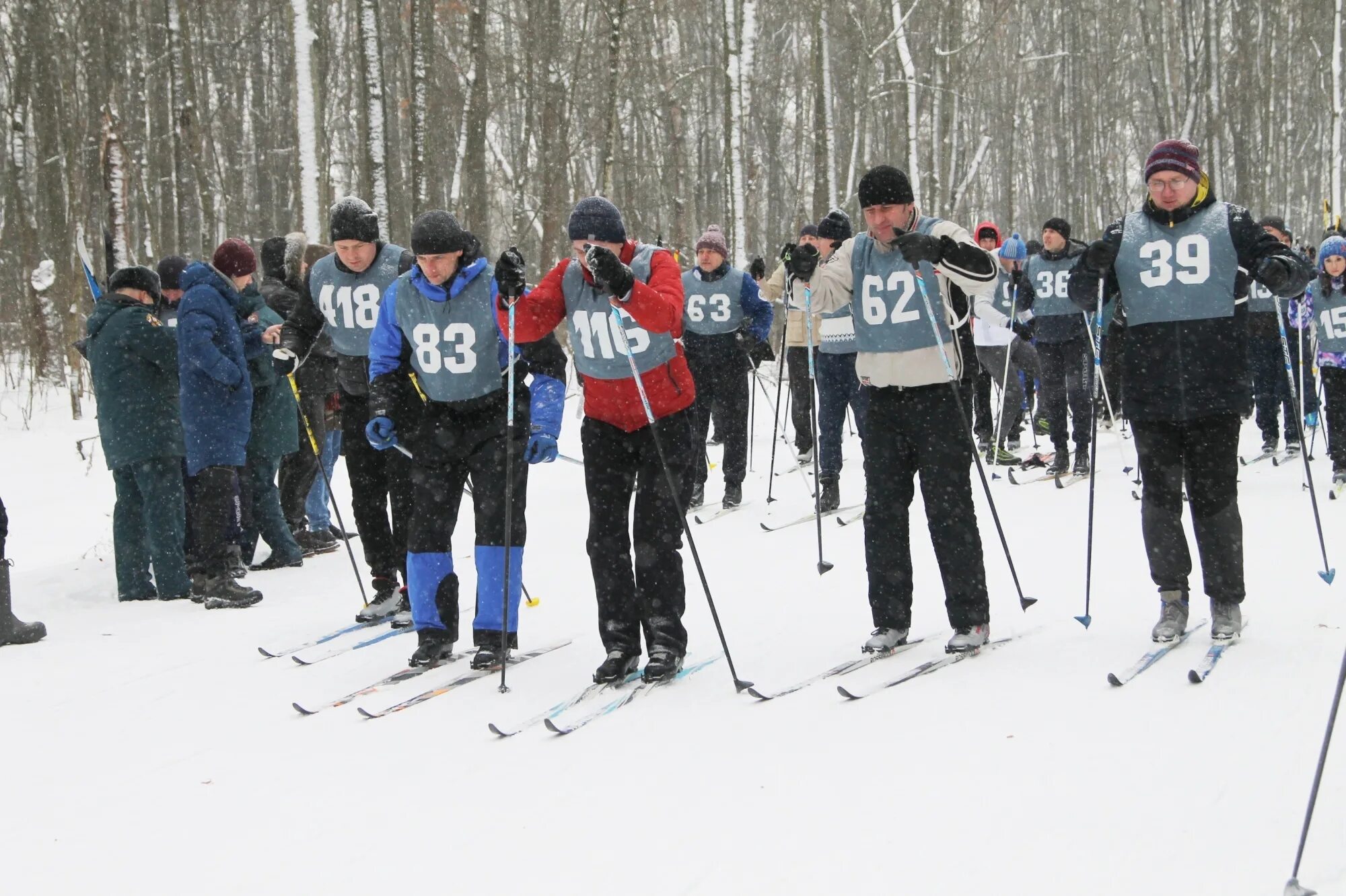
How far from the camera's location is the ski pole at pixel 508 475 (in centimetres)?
481

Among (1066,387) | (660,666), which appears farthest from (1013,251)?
(660,666)

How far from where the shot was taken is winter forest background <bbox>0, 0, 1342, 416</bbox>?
52.4 feet

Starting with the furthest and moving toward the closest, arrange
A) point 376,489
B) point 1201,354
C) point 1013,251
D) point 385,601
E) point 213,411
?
point 1013,251, point 213,411, point 385,601, point 376,489, point 1201,354

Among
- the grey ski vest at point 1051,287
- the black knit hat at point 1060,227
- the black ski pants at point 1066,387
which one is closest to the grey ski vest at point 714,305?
the grey ski vest at point 1051,287

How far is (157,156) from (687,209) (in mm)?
10269

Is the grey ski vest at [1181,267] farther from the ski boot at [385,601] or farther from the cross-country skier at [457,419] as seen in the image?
the ski boot at [385,601]

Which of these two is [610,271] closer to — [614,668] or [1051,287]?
[614,668]

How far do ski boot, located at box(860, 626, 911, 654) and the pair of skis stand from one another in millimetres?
Result: 952

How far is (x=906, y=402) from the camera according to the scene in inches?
198

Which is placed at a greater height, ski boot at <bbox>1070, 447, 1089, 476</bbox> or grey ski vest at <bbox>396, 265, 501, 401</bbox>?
grey ski vest at <bbox>396, 265, 501, 401</bbox>

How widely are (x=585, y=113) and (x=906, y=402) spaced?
→ 22.7 metres

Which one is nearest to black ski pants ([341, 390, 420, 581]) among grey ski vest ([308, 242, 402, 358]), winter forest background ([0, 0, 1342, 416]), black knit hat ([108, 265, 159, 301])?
grey ski vest ([308, 242, 402, 358])

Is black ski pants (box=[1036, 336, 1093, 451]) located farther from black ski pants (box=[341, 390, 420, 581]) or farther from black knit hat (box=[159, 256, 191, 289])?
black knit hat (box=[159, 256, 191, 289])

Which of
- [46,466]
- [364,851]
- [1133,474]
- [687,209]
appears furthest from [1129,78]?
[364,851]
